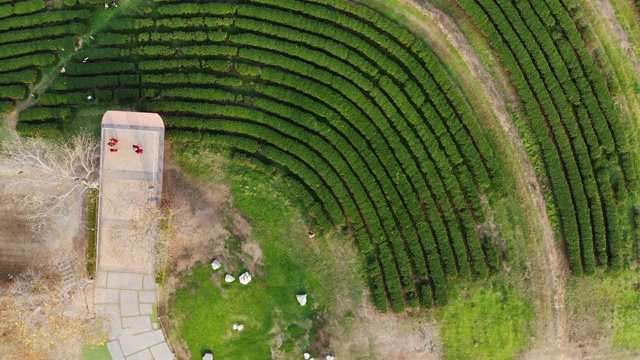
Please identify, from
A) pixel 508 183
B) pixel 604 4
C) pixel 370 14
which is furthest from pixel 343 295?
pixel 604 4

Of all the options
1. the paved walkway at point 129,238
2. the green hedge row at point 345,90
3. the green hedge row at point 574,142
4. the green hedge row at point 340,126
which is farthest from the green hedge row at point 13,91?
the green hedge row at point 574,142

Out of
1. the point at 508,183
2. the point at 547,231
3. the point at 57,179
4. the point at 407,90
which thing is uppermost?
the point at 407,90

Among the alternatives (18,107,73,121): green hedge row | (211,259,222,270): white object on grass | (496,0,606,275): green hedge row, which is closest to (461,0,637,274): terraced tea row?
(496,0,606,275): green hedge row

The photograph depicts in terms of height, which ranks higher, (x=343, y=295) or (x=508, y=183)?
(x=508, y=183)

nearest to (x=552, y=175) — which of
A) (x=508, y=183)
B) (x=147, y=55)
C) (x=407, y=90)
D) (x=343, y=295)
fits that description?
(x=508, y=183)

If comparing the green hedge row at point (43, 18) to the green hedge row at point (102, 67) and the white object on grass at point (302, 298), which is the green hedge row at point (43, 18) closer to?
the green hedge row at point (102, 67)

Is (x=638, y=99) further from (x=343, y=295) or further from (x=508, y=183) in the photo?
(x=343, y=295)

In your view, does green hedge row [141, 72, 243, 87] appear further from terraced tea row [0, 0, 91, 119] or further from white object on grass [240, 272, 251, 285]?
white object on grass [240, 272, 251, 285]
